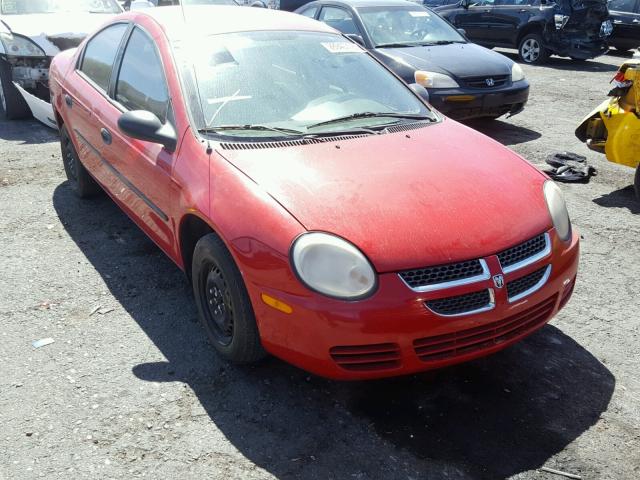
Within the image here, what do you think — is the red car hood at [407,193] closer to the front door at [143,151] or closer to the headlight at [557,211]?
the headlight at [557,211]

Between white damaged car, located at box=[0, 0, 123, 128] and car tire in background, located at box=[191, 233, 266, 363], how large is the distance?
→ 449 cm

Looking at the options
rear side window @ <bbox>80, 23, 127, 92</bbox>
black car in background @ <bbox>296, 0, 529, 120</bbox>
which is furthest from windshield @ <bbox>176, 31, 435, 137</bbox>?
black car in background @ <bbox>296, 0, 529, 120</bbox>

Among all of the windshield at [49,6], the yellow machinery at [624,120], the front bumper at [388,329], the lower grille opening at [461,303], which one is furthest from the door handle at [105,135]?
the windshield at [49,6]

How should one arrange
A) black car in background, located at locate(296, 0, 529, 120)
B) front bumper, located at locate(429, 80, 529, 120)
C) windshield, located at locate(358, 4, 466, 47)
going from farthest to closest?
1. windshield, located at locate(358, 4, 466, 47)
2. black car in background, located at locate(296, 0, 529, 120)
3. front bumper, located at locate(429, 80, 529, 120)

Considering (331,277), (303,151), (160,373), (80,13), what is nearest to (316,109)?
(303,151)

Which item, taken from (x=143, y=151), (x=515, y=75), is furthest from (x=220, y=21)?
(x=515, y=75)

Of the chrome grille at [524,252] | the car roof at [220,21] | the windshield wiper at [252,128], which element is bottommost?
the chrome grille at [524,252]

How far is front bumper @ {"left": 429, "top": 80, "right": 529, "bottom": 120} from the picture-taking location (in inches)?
290

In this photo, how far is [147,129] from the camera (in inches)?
137

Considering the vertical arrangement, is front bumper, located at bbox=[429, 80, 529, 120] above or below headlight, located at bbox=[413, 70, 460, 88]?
below

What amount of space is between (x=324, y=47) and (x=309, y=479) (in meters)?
2.65

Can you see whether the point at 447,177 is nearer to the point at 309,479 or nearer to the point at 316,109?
the point at 316,109

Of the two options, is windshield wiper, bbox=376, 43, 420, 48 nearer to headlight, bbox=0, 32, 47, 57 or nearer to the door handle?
headlight, bbox=0, 32, 47, 57

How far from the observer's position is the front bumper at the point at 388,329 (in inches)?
105
